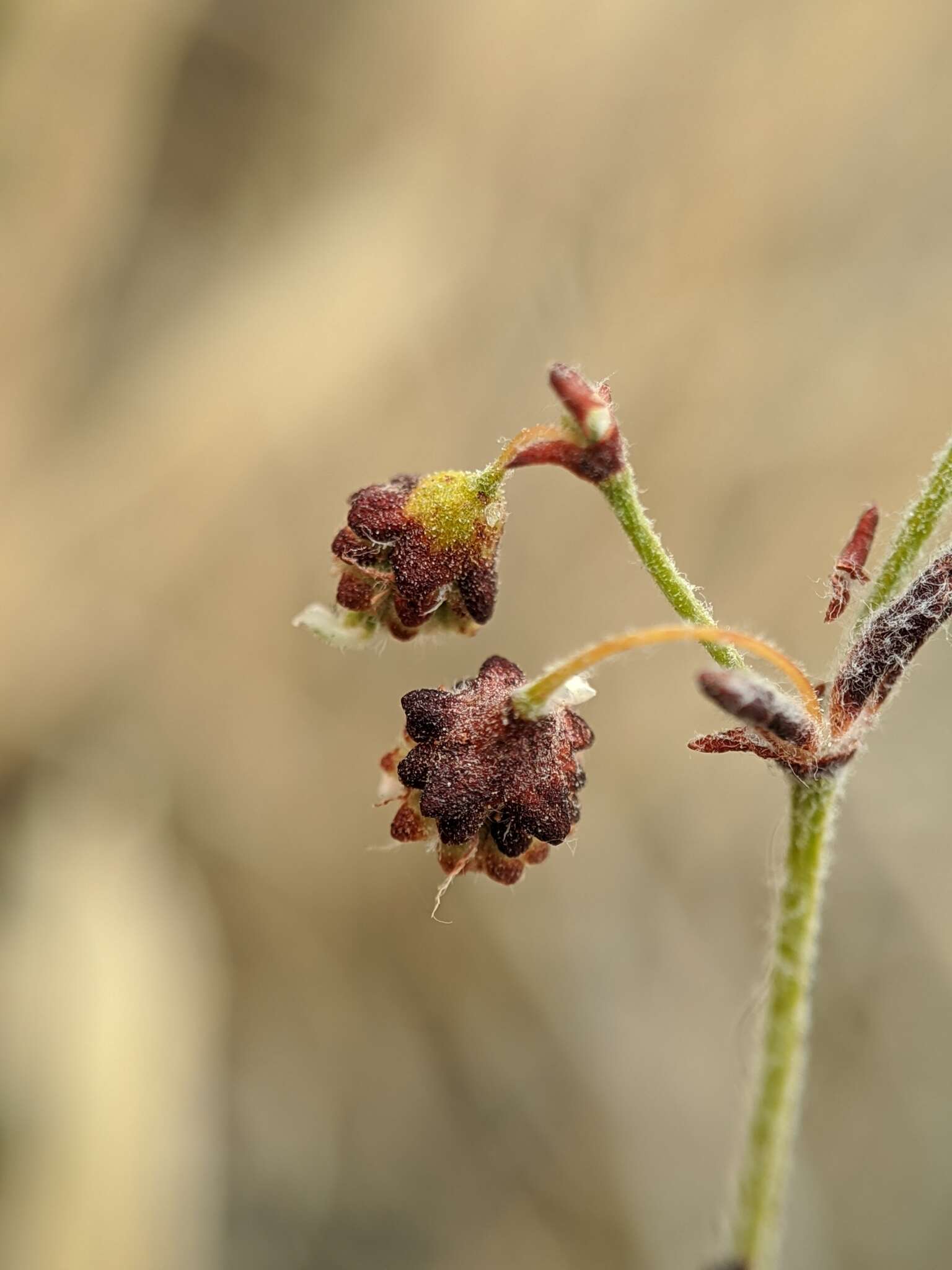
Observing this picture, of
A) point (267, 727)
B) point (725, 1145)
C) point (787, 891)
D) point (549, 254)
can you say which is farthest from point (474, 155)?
point (725, 1145)

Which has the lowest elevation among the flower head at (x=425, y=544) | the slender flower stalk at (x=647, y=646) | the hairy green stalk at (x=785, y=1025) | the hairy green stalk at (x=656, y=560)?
the hairy green stalk at (x=785, y=1025)

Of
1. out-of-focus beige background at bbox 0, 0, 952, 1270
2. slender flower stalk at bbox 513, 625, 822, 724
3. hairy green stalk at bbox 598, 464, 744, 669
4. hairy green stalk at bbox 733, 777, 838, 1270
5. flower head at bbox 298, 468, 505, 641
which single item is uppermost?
out-of-focus beige background at bbox 0, 0, 952, 1270

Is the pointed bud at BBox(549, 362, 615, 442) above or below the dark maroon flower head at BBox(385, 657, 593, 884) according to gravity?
above

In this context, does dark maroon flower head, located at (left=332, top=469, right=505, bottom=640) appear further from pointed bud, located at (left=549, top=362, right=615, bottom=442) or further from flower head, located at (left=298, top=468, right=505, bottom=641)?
pointed bud, located at (left=549, top=362, right=615, bottom=442)

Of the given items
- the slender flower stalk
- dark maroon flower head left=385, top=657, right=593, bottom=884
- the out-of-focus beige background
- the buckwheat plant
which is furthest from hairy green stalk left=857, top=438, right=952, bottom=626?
the out-of-focus beige background

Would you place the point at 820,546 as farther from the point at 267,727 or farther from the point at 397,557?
the point at 397,557

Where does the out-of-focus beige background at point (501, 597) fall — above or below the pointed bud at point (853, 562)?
above

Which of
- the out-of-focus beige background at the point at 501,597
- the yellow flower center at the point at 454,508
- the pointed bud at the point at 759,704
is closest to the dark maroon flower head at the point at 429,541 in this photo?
the yellow flower center at the point at 454,508

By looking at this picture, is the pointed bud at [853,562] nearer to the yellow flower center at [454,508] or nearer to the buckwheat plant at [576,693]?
the buckwheat plant at [576,693]

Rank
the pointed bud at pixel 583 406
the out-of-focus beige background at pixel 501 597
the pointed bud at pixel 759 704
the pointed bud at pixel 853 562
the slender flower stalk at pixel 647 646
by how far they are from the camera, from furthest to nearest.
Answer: the out-of-focus beige background at pixel 501 597
the pointed bud at pixel 853 562
the pointed bud at pixel 583 406
the slender flower stalk at pixel 647 646
the pointed bud at pixel 759 704
